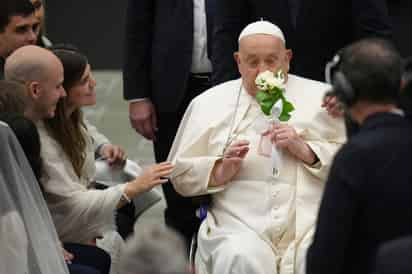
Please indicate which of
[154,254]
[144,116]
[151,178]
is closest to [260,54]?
[151,178]

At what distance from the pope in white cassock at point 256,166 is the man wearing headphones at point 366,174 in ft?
5.29

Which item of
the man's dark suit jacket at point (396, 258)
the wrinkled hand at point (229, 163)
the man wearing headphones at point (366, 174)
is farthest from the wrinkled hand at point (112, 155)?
the man's dark suit jacket at point (396, 258)

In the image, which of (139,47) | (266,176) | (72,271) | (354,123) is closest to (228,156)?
(266,176)

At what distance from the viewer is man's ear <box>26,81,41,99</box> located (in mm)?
5105

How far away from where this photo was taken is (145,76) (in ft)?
20.5

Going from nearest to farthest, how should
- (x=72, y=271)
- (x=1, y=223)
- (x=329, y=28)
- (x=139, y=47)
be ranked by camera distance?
(x=1, y=223) < (x=72, y=271) < (x=329, y=28) < (x=139, y=47)

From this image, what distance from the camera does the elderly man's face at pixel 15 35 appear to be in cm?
561

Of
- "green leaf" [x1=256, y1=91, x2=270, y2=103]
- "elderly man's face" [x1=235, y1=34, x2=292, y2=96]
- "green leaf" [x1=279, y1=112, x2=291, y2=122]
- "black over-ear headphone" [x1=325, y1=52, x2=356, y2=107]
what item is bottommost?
"green leaf" [x1=279, y1=112, x2=291, y2=122]

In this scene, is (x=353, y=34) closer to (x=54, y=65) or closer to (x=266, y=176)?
(x=266, y=176)

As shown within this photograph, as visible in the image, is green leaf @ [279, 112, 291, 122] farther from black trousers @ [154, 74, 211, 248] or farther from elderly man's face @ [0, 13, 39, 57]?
elderly man's face @ [0, 13, 39, 57]

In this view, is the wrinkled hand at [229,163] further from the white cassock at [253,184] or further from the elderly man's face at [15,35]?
the elderly man's face at [15,35]

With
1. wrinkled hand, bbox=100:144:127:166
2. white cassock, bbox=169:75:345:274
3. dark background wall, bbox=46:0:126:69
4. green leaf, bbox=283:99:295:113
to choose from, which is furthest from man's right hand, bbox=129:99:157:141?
dark background wall, bbox=46:0:126:69

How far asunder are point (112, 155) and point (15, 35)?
2.53 ft

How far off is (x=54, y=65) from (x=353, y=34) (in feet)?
5.10
